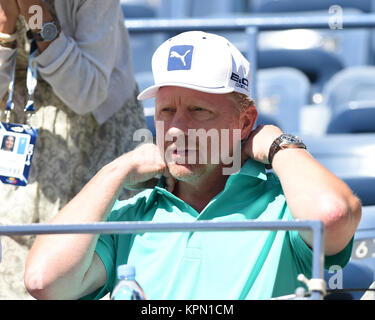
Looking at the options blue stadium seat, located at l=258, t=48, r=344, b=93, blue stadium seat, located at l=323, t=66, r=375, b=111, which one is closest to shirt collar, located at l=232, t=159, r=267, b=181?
blue stadium seat, located at l=323, t=66, r=375, b=111

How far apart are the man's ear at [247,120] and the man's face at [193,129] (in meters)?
0.05

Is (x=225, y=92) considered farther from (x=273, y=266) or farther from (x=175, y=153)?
(x=273, y=266)

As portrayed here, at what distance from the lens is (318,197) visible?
1.73 metres

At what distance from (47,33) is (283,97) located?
2593 mm

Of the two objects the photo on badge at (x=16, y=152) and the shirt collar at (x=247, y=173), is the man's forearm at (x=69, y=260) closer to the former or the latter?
the shirt collar at (x=247, y=173)

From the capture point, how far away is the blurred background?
2.63 m

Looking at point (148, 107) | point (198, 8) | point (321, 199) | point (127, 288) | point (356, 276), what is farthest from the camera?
point (198, 8)

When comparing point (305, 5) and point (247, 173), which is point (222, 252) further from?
point (305, 5)

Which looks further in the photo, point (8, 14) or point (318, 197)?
point (8, 14)

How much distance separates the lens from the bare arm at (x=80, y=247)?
1.82 meters

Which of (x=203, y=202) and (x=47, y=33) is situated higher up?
(x=47, y=33)

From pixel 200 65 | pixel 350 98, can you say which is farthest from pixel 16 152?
pixel 350 98

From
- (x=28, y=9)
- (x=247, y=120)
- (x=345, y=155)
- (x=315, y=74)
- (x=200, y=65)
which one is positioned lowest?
(x=315, y=74)
